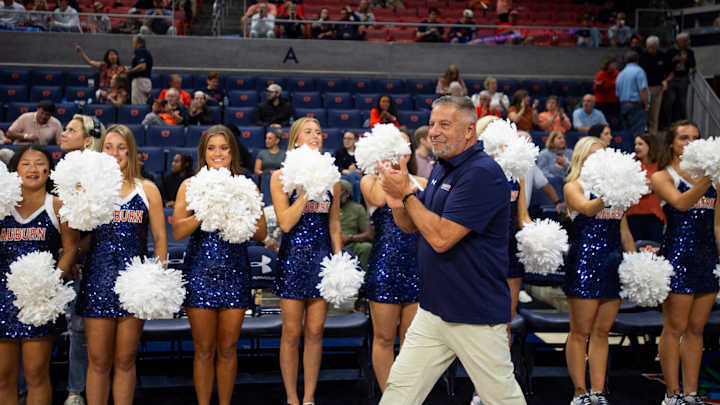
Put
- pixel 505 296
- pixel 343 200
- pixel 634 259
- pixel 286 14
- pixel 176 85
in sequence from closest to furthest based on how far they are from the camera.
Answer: pixel 505 296
pixel 634 259
pixel 343 200
pixel 176 85
pixel 286 14

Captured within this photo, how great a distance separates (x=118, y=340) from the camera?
321 centimetres

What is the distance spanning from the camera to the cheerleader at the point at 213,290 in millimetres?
3316

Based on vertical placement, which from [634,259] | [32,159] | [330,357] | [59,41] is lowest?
[330,357]

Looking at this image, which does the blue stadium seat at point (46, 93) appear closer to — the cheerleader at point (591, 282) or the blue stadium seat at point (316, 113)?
the blue stadium seat at point (316, 113)

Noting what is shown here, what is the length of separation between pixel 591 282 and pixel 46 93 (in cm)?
853

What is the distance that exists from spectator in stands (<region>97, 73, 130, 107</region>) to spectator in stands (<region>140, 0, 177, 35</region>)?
2.64 meters

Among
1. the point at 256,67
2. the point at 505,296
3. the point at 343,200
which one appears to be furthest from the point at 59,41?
the point at 505,296

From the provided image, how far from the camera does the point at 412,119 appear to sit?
9.07 m

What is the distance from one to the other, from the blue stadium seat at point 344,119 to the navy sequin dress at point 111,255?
5946 millimetres

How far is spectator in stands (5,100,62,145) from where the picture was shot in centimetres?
694

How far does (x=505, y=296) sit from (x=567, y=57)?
10.9 metres

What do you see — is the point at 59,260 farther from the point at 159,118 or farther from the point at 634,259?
the point at 159,118

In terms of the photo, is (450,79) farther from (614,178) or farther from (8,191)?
(8,191)

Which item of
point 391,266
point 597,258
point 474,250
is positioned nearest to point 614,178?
point 597,258
